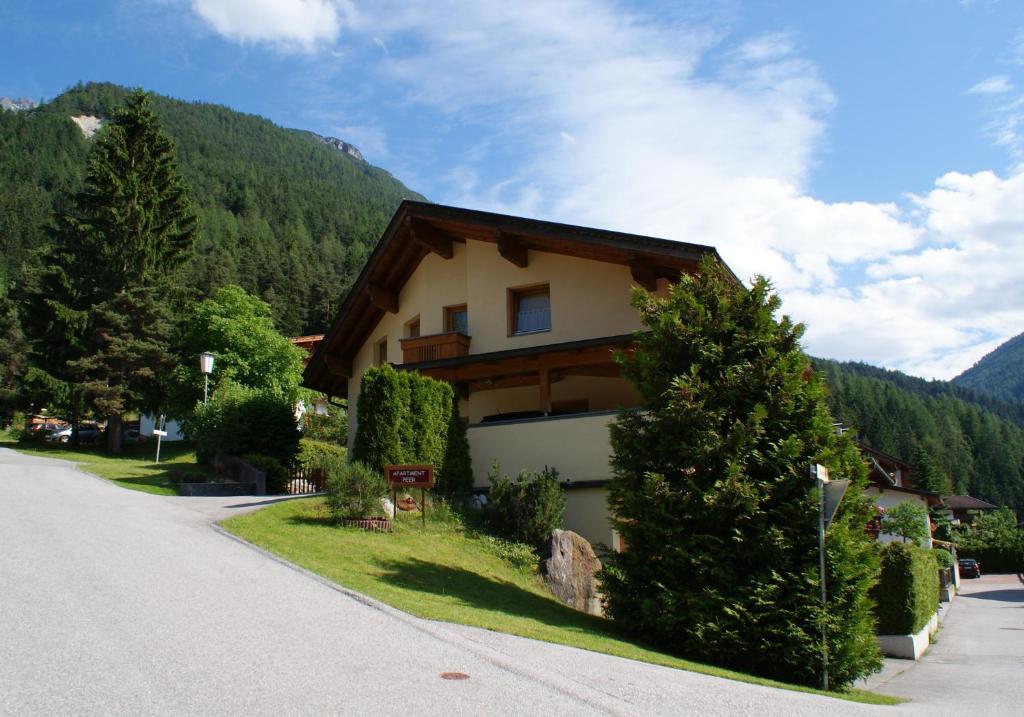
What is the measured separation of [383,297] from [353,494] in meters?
12.4

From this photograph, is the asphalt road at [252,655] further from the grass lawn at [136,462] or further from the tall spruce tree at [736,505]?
the grass lawn at [136,462]

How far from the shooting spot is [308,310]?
93.1 metres

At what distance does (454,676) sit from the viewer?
7035 millimetres

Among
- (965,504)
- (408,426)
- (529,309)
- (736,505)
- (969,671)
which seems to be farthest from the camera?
(965,504)

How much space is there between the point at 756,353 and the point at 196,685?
9.24 m

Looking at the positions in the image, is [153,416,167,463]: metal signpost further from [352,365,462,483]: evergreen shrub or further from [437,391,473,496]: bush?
[352,365,462,483]: evergreen shrub

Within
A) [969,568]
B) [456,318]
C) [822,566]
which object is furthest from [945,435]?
[822,566]

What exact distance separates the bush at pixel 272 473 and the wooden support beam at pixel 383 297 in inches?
250

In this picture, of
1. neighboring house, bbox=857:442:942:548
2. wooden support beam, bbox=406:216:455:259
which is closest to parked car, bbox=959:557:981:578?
neighboring house, bbox=857:442:942:548

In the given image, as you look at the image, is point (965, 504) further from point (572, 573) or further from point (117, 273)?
point (572, 573)

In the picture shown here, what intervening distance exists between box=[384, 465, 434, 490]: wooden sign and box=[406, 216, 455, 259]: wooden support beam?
35.2 feet

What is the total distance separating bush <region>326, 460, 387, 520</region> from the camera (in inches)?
569

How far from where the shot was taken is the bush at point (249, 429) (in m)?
23.5

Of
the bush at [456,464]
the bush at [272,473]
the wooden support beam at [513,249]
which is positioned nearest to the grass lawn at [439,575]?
the bush at [456,464]
